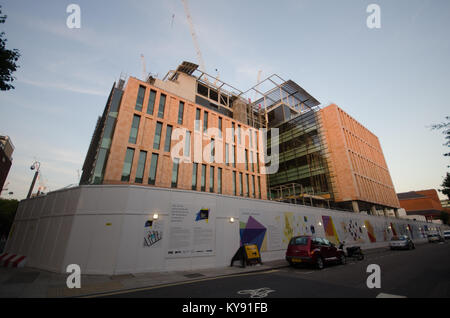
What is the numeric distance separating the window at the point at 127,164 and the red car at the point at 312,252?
1790cm

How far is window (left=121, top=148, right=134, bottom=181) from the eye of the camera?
20886 millimetres

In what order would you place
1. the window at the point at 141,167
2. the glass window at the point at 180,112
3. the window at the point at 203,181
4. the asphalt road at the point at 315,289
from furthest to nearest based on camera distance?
the glass window at the point at 180,112, the window at the point at 203,181, the window at the point at 141,167, the asphalt road at the point at 315,289

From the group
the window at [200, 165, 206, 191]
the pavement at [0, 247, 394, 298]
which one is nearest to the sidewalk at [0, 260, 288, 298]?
the pavement at [0, 247, 394, 298]

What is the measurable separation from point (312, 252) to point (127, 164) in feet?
64.6

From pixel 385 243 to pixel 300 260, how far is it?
32832 mm

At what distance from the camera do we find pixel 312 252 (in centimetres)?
1085

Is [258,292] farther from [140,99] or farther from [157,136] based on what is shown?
[140,99]

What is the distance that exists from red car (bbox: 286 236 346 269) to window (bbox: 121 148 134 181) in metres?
17.9

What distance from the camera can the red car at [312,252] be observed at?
10.8m

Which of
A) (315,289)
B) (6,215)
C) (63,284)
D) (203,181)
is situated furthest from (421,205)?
(6,215)

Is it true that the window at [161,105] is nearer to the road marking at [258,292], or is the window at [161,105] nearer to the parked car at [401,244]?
the road marking at [258,292]

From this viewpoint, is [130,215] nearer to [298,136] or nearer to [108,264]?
[108,264]

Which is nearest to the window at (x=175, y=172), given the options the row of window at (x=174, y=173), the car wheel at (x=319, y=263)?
the row of window at (x=174, y=173)
